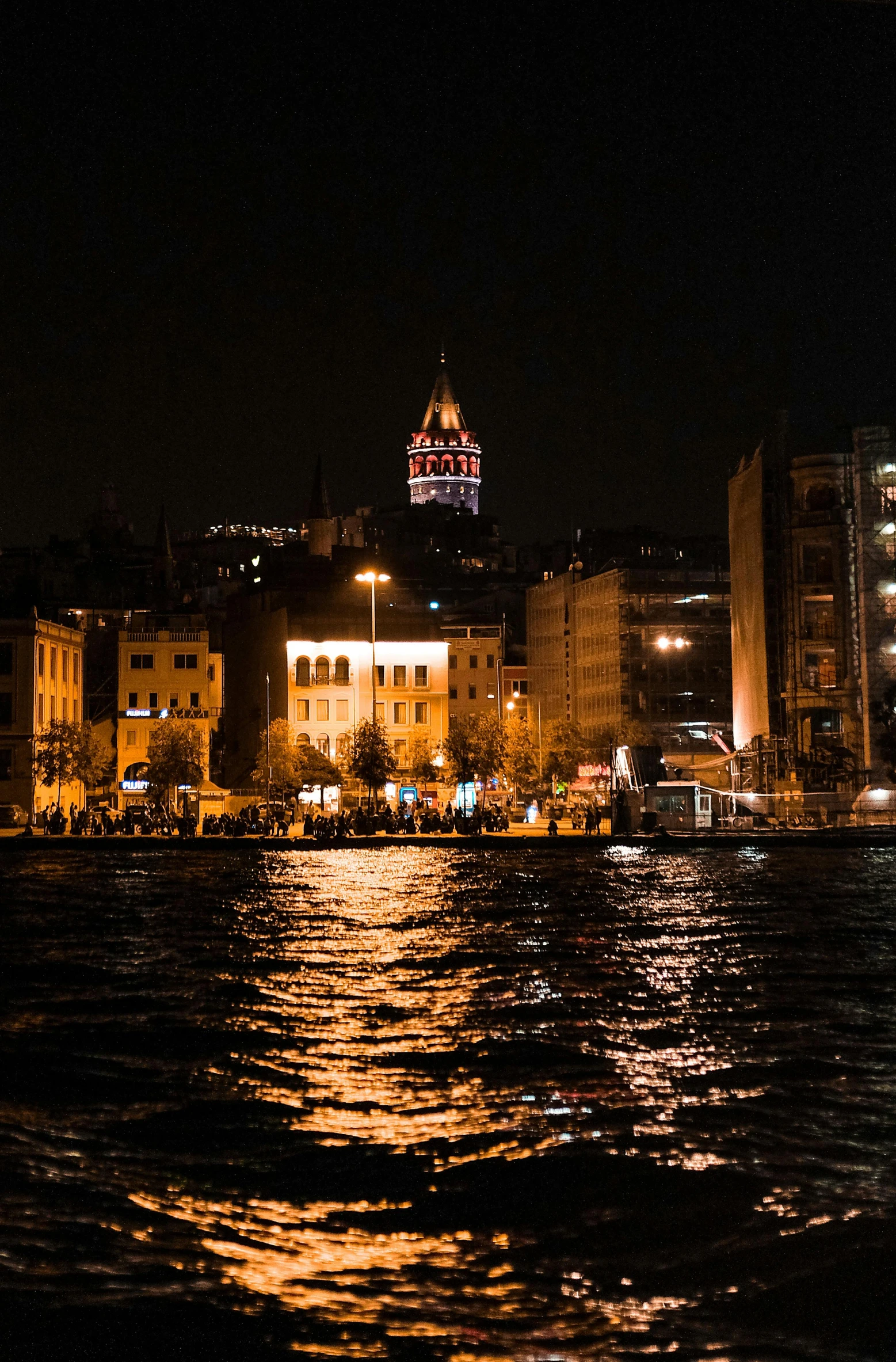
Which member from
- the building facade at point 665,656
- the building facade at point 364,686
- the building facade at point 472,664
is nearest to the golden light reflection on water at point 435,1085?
the building facade at point 364,686

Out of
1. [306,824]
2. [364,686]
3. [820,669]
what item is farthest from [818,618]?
[306,824]

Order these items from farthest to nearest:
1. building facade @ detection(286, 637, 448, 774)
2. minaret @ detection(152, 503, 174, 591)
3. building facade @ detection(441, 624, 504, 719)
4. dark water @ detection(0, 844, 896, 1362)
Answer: minaret @ detection(152, 503, 174, 591) → building facade @ detection(441, 624, 504, 719) → building facade @ detection(286, 637, 448, 774) → dark water @ detection(0, 844, 896, 1362)

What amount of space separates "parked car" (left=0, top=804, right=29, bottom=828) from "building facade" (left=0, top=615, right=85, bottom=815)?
0.68 m

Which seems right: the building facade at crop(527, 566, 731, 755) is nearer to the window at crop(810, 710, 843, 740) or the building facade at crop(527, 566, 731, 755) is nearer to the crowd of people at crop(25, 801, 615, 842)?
the window at crop(810, 710, 843, 740)

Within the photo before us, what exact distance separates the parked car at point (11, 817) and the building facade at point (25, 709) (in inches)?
26.8

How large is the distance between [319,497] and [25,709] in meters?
93.1

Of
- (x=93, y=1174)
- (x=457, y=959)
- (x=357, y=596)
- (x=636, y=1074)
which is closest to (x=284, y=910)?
(x=457, y=959)

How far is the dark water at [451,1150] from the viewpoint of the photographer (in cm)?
965

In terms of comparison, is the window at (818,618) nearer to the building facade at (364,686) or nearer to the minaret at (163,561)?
the building facade at (364,686)

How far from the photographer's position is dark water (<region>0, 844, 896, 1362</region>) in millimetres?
9648

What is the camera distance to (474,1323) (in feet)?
31.3

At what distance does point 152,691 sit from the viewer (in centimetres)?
9950

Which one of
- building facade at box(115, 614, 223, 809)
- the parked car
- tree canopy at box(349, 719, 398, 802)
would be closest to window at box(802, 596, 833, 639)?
tree canopy at box(349, 719, 398, 802)

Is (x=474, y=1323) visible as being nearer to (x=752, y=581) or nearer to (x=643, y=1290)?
(x=643, y=1290)
